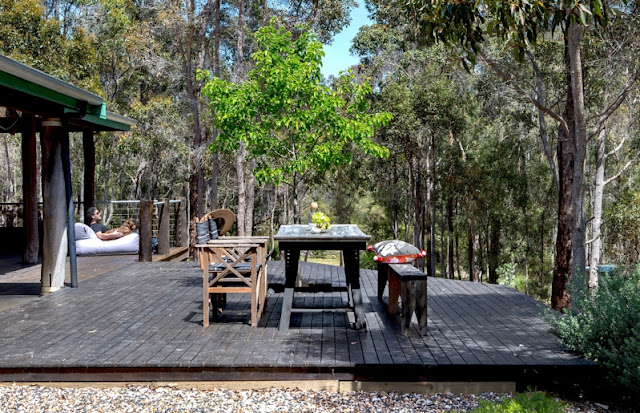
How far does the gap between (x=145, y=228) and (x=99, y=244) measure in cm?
142

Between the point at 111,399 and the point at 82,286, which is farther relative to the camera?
the point at 82,286

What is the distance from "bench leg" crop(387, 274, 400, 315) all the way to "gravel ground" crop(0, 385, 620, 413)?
145 cm

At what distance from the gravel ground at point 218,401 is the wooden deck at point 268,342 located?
113 mm

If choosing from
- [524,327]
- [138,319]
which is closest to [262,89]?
[138,319]

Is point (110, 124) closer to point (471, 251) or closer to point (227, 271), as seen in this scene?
point (227, 271)

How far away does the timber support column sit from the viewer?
6578mm

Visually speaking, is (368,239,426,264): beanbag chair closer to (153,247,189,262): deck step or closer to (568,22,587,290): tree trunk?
(568,22,587,290): tree trunk

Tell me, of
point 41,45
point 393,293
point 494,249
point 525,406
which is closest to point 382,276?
point 393,293

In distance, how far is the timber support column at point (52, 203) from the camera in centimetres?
658

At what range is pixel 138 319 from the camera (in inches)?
213

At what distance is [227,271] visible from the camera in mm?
5008

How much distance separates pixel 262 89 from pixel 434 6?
4105 millimetres

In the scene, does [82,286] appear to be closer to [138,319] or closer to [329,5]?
[138,319]

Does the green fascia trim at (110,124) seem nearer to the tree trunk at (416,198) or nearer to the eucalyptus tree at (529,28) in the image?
the eucalyptus tree at (529,28)
